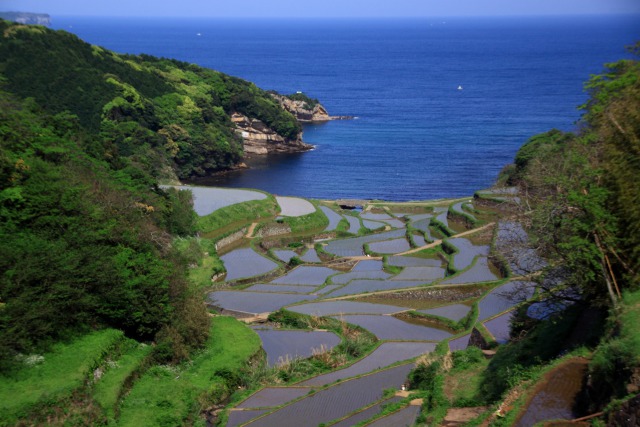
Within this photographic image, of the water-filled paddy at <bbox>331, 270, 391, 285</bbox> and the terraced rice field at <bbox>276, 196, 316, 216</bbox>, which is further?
the terraced rice field at <bbox>276, 196, 316, 216</bbox>

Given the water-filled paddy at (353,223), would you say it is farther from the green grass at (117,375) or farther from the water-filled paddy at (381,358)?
the green grass at (117,375)

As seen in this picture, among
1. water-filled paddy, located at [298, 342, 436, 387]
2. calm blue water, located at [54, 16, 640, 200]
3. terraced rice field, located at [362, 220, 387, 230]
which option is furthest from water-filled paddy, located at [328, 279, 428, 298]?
calm blue water, located at [54, 16, 640, 200]

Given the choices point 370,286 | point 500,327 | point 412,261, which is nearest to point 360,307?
point 370,286

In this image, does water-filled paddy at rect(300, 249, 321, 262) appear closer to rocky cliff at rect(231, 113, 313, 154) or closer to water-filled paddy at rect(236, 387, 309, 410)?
water-filled paddy at rect(236, 387, 309, 410)

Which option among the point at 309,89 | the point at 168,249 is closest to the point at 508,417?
the point at 168,249

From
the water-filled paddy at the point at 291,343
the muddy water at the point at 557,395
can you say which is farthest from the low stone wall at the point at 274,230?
the muddy water at the point at 557,395
